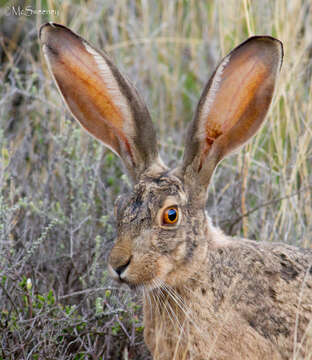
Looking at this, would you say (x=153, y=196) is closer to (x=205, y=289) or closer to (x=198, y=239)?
(x=198, y=239)

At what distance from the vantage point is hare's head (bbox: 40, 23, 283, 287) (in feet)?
11.6

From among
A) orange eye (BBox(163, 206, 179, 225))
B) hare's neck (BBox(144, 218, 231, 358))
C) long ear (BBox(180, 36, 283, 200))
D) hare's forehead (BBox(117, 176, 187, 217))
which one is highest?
long ear (BBox(180, 36, 283, 200))

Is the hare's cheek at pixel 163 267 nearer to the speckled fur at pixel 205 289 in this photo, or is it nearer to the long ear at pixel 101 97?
the speckled fur at pixel 205 289

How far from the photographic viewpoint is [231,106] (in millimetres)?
3891

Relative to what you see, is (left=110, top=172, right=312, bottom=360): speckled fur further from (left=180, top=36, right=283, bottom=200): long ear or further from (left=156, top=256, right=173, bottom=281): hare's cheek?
(left=180, top=36, right=283, bottom=200): long ear

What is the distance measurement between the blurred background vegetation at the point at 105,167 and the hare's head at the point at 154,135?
649 mm

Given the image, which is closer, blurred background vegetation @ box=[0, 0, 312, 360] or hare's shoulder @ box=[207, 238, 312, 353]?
hare's shoulder @ box=[207, 238, 312, 353]

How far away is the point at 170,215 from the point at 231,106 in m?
0.70

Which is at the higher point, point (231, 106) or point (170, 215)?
point (231, 106)

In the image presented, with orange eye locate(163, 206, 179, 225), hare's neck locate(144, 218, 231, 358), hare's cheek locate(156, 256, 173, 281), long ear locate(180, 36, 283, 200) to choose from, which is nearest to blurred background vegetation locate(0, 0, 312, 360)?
hare's neck locate(144, 218, 231, 358)

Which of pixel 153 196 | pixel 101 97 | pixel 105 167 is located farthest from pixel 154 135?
pixel 105 167

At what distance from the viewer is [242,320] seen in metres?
3.65

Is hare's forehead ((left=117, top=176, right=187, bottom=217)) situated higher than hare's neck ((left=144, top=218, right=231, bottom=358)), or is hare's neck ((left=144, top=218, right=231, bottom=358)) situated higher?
hare's forehead ((left=117, top=176, right=187, bottom=217))

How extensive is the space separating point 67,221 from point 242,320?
1.73 metres
